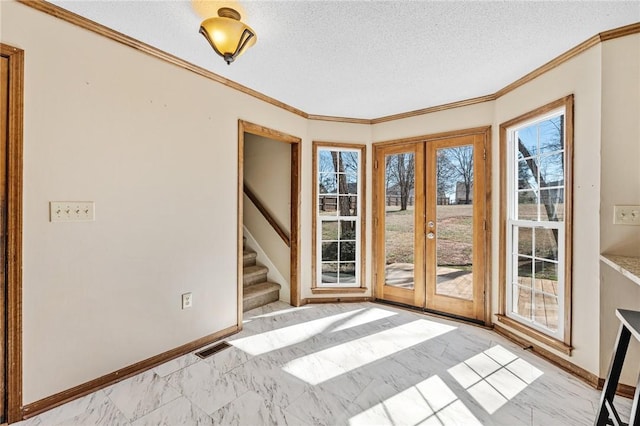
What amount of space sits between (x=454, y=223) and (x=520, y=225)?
635 mm

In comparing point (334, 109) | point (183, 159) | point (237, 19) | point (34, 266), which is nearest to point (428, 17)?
point (237, 19)

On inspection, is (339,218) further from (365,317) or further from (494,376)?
(494,376)

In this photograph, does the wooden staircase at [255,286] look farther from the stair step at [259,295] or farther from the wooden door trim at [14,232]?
the wooden door trim at [14,232]

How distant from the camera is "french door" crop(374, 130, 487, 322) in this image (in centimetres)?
310

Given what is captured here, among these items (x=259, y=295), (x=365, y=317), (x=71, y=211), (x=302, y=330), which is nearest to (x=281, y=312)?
(x=259, y=295)

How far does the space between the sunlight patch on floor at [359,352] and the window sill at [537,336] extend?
Answer: 0.50 metres

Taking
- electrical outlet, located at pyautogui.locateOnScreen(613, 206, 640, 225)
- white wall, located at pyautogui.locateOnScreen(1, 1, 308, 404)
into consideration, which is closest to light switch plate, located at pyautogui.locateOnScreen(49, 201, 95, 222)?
white wall, located at pyautogui.locateOnScreen(1, 1, 308, 404)

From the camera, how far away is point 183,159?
241 centimetres

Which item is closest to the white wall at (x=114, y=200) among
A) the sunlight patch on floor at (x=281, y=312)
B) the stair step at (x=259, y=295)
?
the sunlight patch on floor at (x=281, y=312)

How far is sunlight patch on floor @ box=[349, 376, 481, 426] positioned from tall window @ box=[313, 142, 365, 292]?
189 cm

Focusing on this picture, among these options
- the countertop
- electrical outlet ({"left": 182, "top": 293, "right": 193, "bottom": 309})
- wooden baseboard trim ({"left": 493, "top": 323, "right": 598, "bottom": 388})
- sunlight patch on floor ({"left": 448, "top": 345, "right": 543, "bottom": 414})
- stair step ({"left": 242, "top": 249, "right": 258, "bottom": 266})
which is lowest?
sunlight patch on floor ({"left": 448, "top": 345, "right": 543, "bottom": 414})

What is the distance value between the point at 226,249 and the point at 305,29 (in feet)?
6.35

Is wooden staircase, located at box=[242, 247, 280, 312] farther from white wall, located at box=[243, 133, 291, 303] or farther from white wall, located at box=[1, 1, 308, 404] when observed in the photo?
white wall, located at box=[1, 1, 308, 404]

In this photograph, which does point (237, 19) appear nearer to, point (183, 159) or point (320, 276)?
point (183, 159)
